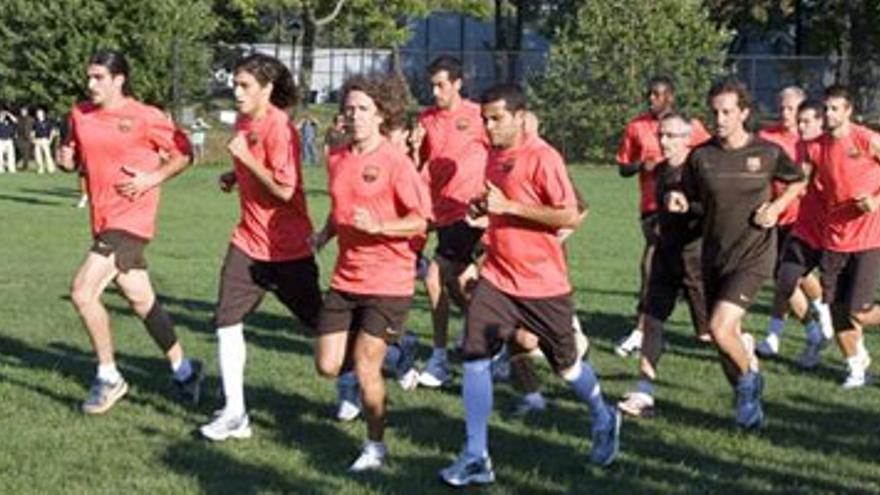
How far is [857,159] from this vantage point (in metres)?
9.69

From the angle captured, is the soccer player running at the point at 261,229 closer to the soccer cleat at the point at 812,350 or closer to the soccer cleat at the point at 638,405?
the soccer cleat at the point at 638,405

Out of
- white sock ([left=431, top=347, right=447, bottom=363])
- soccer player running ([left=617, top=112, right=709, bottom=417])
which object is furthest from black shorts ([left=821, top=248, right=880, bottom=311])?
white sock ([left=431, top=347, right=447, bottom=363])

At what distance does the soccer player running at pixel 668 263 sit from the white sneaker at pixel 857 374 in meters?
1.15

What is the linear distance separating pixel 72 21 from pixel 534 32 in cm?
3570

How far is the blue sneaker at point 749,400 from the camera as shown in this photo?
821cm

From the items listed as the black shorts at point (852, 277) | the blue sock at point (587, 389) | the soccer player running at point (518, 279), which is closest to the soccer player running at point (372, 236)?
the soccer player running at point (518, 279)

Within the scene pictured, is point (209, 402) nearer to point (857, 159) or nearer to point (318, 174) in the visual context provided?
point (857, 159)

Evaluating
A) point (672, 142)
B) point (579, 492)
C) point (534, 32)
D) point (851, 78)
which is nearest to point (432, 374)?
point (672, 142)

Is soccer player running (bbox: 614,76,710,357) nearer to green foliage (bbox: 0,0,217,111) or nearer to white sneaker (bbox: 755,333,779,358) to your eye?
white sneaker (bbox: 755,333,779,358)

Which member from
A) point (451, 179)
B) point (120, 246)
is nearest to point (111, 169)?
point (120, 246)

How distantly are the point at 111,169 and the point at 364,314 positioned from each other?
2081 millimetres

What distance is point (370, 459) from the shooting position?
7.20 meters

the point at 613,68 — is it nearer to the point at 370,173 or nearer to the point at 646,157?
the point at 646,157

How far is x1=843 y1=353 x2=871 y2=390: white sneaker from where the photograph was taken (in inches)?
378
